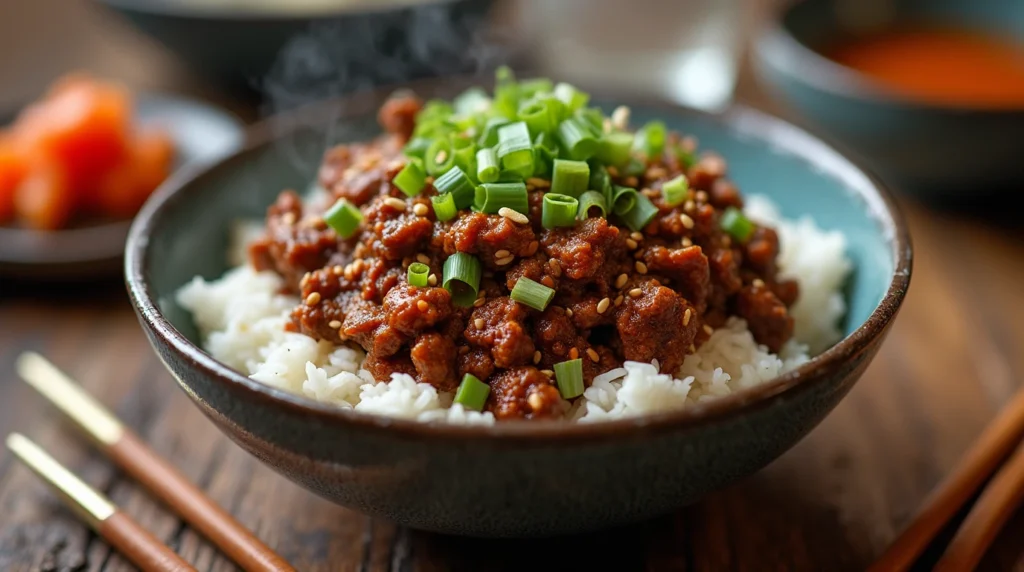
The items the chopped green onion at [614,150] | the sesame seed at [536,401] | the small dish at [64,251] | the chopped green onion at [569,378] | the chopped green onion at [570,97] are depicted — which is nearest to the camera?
the sesame seed at [536,401]

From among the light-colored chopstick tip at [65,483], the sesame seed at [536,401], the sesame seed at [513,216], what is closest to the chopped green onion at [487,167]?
the sesame seed at [513,216]

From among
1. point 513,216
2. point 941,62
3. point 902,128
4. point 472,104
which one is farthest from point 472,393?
point 941,62

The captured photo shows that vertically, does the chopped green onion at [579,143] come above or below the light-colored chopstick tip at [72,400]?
above

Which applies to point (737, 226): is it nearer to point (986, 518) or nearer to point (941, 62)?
point (986, 518)

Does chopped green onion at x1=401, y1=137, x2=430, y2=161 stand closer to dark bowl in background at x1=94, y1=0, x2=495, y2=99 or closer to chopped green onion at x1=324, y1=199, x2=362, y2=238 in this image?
chopped green onion at x1=324, y1=199, x2=362, y2=238

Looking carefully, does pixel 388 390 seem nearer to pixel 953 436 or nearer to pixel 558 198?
pixel 558 198

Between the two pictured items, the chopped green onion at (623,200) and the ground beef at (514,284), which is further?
the chopped green onion at (623,200)

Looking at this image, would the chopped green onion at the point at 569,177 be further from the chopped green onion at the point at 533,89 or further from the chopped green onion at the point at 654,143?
the chopped green onion at the point at 533,89
